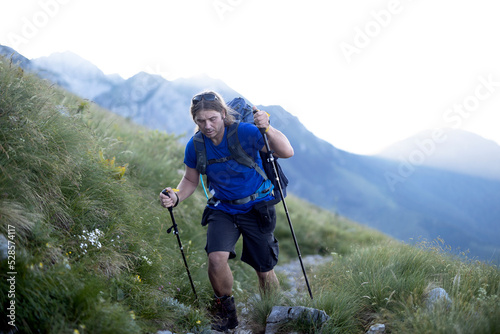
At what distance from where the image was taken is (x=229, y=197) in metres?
4.76

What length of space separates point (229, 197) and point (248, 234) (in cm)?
58

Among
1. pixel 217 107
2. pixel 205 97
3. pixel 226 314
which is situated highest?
pixel 205 97

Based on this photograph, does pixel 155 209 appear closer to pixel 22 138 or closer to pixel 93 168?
pixel 93 168

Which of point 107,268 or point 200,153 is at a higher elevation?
point 200,153

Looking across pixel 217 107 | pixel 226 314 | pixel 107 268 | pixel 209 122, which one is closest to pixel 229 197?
pixel 209 122

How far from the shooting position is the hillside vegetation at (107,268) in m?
3.01

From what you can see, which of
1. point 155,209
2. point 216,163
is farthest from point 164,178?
point 216,163

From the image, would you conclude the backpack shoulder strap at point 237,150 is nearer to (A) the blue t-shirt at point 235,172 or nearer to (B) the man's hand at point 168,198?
(A) the blue t-shirt at point 235,172

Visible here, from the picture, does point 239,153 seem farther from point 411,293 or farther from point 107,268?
point 411,293

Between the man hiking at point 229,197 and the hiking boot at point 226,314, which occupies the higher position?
the man hiking at point 229,197

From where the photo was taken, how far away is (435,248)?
17.1 feet

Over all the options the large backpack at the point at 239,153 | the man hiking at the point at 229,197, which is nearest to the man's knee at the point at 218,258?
the man hiking at the point at 229,197

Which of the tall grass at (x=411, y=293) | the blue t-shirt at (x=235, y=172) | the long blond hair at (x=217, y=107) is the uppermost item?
the long blond hair at (x=217, y=107)

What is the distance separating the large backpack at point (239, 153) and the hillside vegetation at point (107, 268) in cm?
126
